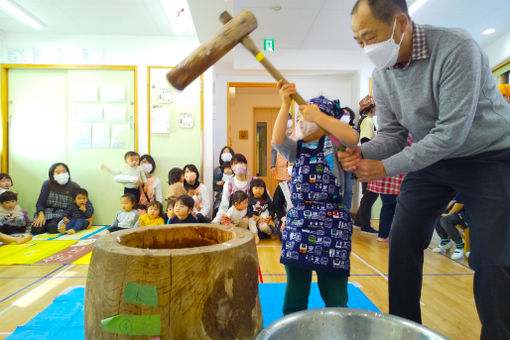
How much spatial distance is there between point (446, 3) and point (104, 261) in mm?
3990

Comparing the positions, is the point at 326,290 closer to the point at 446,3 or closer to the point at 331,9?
the point at 331,9

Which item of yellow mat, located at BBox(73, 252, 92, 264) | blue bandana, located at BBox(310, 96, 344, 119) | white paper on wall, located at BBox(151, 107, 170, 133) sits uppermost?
white paper on wall, located at BBox(151, 107, 170, 133)

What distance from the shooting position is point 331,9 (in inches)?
137

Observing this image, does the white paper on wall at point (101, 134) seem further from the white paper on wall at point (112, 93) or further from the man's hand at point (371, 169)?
the man's hand at point (371, 169)

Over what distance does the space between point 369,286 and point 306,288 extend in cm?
90

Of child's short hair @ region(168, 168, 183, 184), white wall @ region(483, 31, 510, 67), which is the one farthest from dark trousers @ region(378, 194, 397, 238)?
white wall @ region(483, 31, 510, 67)

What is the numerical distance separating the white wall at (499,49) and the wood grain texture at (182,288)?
15.6ft

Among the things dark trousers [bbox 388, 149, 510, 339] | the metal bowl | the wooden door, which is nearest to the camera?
the metal bowl

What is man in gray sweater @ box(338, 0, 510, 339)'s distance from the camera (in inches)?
35.1

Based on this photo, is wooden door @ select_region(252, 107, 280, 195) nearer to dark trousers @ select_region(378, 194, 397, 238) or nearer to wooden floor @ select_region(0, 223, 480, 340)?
dark trousers @ select_region(378, 194, 397, 238)

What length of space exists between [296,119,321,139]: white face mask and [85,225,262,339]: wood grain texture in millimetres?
691

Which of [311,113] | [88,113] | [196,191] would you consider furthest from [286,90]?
[88,113]

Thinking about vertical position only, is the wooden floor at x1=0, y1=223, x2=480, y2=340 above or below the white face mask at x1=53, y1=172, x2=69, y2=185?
below

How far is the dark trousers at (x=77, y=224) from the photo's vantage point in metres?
3.84
